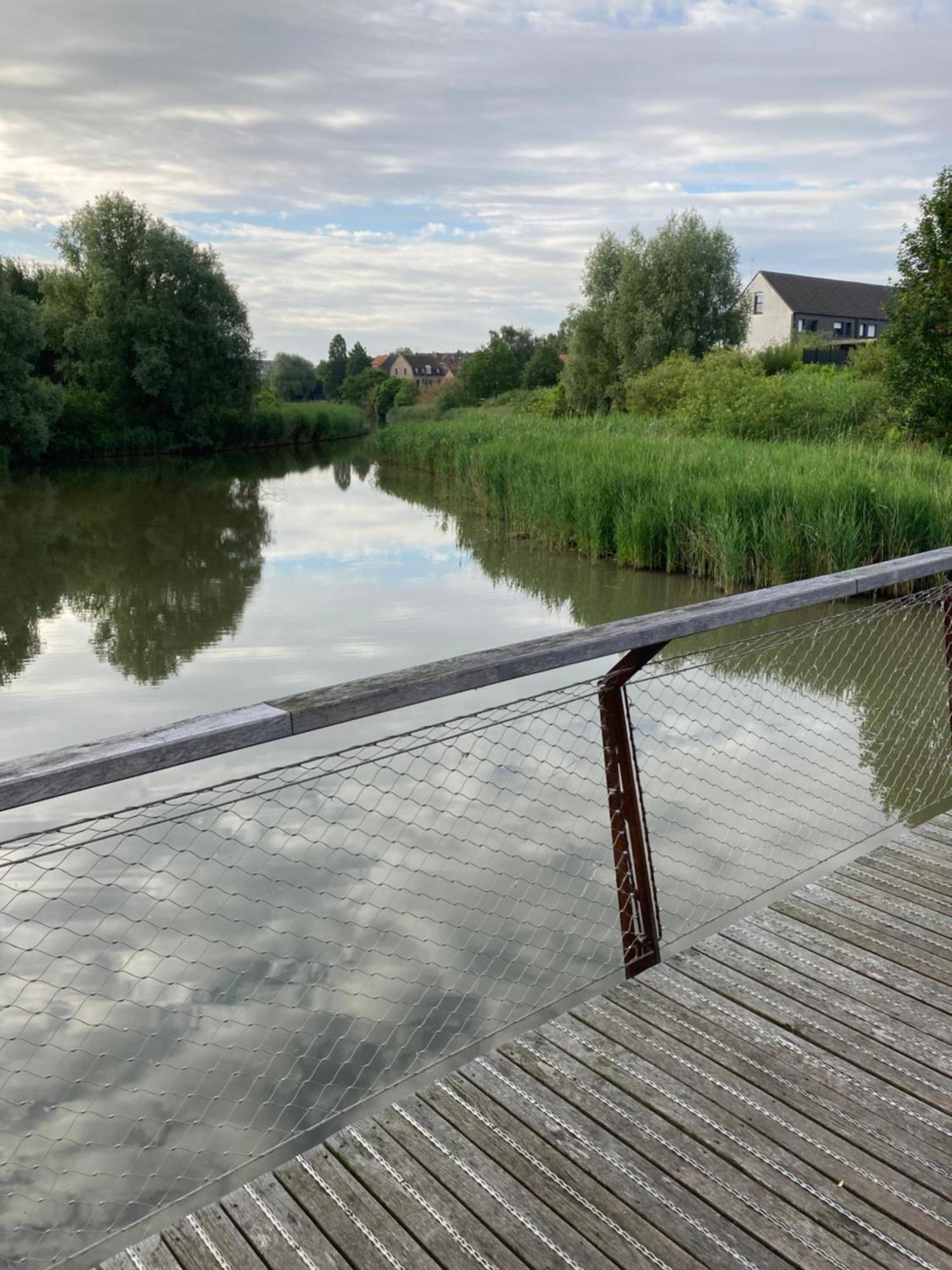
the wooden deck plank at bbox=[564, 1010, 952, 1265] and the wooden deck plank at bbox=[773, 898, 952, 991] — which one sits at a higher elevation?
the wooden deck plank at bbox=[564, 1010, 952, 1265]

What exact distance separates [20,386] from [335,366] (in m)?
91.1

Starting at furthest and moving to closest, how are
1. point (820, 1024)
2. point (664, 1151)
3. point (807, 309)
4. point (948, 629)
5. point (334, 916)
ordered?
1. point (807, 309)
2. point (334, 916)
3. point (948, 629)
4. point (820, 1024)
5. point (664, 1151)

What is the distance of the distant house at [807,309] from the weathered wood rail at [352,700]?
58003mm

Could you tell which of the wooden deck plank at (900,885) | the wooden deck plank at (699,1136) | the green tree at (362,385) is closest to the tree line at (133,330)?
the wooden deck plank at (900,885)

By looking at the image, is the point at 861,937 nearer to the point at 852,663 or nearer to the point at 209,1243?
the point at 209,1243

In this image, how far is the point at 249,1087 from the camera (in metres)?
3.29

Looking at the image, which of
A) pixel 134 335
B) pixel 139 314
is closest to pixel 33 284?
pixel 134 335

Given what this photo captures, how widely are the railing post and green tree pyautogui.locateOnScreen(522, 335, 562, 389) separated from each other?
209 ft

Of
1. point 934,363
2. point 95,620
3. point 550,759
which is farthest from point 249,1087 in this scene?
point 934,363

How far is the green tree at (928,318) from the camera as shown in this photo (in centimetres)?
1659

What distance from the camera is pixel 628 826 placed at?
2834 millimetres

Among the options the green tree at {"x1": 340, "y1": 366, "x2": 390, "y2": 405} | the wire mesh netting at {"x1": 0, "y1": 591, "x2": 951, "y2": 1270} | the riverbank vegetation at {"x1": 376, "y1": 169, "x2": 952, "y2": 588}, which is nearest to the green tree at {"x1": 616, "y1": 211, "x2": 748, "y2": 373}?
the riverbank vegetation at {"x1": 376, "y1": 169, "x2": 952, "y2": 588}

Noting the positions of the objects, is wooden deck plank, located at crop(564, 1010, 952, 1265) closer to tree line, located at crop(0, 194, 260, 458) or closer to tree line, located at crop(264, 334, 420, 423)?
tree line, located at crop(0, 194, 260, 458)

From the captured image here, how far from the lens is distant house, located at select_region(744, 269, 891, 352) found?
60281 millimetres
